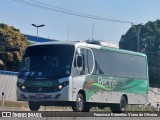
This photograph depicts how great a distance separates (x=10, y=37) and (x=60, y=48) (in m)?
31.5

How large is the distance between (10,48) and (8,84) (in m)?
7.90

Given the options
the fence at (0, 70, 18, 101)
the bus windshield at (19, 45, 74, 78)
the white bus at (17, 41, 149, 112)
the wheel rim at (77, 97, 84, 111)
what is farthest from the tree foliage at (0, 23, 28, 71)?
the wheel rim at (77, 97, 84, 111)

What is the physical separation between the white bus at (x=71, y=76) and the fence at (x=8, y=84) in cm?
1998

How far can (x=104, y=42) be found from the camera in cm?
2277

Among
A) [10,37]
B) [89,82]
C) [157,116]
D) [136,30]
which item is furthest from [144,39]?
[157,116]

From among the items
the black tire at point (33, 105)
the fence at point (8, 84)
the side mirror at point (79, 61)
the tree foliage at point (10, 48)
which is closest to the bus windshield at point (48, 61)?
the side mirror at point (79, 61)

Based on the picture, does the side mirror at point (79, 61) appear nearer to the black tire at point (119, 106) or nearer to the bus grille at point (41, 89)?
the bus grille at point (41, 89)

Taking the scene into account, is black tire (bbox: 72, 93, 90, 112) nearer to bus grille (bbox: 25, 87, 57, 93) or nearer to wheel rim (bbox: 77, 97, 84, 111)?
wheel rim (bbox: 77, 97, 84, 111)

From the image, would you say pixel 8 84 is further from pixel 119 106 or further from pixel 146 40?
pixel 146 40

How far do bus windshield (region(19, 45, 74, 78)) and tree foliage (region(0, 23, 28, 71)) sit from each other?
28199mm

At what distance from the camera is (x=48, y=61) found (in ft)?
61.2

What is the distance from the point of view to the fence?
4109cm

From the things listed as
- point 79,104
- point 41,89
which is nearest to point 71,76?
point 41,89

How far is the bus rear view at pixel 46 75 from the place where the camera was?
59.5ft
